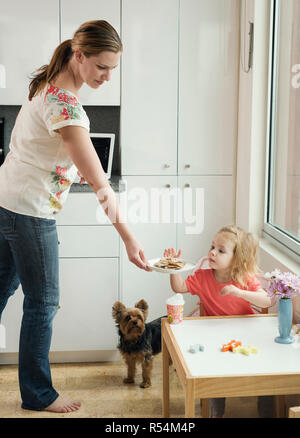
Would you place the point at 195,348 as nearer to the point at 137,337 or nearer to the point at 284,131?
the point at 137,337

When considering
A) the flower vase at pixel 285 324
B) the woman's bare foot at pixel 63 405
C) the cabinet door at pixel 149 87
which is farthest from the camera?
the cabinet door at pixel 149 87

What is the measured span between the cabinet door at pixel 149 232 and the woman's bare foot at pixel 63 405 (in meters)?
0.79

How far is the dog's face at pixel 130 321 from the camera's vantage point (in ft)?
8.46

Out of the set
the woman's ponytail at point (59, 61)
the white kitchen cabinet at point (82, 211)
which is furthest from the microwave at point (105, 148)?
the woman's ponytail at point (59, 61)

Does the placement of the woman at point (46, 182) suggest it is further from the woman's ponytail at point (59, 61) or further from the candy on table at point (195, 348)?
the candy on table at point (195, 348)

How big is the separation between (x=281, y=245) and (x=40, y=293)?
3.61ft

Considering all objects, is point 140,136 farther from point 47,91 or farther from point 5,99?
point 47,91

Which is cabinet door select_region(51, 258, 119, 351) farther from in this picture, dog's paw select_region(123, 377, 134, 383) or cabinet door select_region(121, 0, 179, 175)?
cabinet door select_region(121, 0, 179, 175)

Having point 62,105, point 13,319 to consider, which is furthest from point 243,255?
point 13,319

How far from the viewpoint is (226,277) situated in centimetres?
227

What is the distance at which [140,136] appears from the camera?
120 inches

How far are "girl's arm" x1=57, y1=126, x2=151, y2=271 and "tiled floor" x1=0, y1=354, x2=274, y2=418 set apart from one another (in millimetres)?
853

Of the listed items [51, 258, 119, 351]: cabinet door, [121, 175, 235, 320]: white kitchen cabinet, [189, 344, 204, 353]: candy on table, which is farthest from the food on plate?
[121, 175, 235, 320]: white kitchen cabinet
